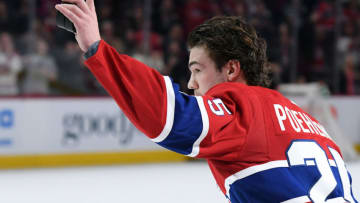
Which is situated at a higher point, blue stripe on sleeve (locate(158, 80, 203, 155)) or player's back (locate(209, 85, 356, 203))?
blue stripe on sleeve (locate(158, 80, 203, 155))

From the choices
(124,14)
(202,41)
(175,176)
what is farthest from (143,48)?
(202,41)

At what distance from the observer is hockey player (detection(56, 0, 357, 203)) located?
1.23m

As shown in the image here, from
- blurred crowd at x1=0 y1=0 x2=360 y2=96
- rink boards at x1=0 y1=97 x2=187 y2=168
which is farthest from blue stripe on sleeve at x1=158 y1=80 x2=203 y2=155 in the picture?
rink boards at x1=0 y1=97 x2=187 y2=168

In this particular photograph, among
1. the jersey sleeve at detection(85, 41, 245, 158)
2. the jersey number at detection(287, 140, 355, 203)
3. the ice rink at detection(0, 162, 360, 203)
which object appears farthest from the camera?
the ice rink at detection(0, 162, 360, 203)

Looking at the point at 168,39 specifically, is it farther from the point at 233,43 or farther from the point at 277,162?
the point at 277,162

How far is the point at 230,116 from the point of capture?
1.36 m

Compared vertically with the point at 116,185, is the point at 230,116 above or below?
above

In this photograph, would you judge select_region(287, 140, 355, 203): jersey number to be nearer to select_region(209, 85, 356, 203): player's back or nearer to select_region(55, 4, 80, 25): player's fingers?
select_region(209, 85, 356, 203): player's back

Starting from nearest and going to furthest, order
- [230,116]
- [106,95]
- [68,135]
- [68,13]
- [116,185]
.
Answer: [68,13]
[230,116]
[116,185]
[68,135]
[106,95]

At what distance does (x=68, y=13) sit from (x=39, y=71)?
5842 mm

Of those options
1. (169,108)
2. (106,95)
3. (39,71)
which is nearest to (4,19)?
(39,71)

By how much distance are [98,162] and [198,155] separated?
5.93 m

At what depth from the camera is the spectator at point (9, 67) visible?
22.2 feet

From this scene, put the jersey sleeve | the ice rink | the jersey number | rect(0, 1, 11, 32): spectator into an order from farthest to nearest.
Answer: rect(0, 1, 11, 32): spectator < the ice rink < the jersey number < the jersey sleeve
